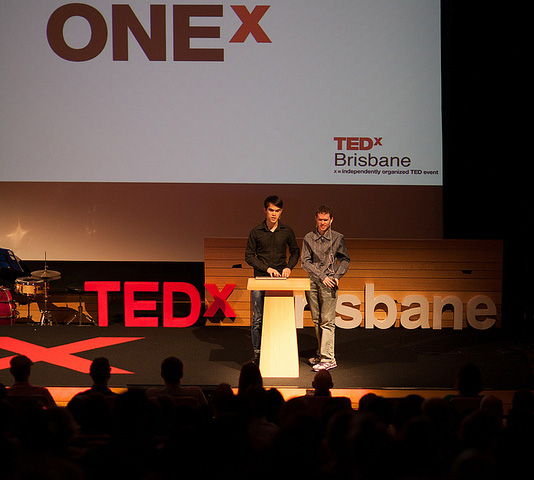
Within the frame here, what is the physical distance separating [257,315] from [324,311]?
2.03 ft

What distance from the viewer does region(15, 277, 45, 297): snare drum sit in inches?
274

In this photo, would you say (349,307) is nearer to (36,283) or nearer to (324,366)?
(324,366)

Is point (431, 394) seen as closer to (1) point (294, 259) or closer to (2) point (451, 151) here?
(1) point (294, 259)

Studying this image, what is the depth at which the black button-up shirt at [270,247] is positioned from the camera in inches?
→ 235

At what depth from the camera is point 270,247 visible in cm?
598

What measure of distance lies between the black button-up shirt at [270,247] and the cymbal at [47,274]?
94.1 inches

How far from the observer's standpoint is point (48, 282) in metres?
7.11

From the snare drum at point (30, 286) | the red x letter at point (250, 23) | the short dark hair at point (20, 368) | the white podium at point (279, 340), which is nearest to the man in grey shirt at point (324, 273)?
the white podium at point (279, 340)

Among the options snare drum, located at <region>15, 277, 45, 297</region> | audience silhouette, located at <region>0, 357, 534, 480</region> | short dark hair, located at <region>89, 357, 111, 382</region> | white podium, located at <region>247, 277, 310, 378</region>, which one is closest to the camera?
audience silhouette, located at <region>0, 357, 534, 480</region>

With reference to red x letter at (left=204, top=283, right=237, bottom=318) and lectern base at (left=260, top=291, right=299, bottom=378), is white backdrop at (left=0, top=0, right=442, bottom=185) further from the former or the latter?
lectern base at (left=260, top=291, right=299, bottom=378)

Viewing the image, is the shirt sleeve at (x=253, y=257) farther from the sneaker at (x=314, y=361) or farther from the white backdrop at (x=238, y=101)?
the white backdrop at (x=238, y=101)

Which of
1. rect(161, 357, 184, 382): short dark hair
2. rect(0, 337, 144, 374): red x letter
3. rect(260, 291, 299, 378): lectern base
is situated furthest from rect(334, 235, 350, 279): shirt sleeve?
rect(161, 357, 184, 382): short dark hair

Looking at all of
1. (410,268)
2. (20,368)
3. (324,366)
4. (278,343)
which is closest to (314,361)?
(324,366)

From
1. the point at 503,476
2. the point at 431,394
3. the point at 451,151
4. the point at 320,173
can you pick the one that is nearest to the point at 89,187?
the point at 320,173
